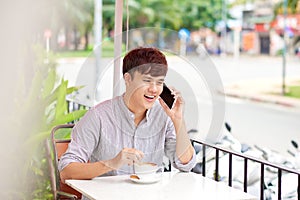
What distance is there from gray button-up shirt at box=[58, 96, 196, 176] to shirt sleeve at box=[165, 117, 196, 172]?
48 millimetres

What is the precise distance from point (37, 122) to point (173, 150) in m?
1.51

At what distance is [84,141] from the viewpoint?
Result: 89.3 inches

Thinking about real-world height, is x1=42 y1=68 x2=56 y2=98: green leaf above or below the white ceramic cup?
above

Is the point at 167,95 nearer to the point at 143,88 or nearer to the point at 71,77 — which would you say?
the point at 143,88

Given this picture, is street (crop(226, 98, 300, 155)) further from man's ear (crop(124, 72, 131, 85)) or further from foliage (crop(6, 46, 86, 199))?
man's ear (crop(124, 72, 131, 85))

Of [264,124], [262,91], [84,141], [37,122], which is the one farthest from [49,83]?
[262,91]

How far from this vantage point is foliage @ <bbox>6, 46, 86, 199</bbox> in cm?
354

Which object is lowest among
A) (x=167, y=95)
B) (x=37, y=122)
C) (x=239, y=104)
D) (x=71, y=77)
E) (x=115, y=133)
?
(x=239, y=104)

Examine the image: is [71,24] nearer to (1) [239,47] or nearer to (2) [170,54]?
(1) [239,47]

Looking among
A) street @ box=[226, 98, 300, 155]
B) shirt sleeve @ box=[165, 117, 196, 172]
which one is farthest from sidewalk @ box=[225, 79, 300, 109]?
shirt sleeve @ box=[165, 117, 196, 172]

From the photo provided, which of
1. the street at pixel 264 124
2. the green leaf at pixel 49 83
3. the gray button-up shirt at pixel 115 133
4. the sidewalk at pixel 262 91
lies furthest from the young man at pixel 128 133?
the sidewalk at pixel 262 91

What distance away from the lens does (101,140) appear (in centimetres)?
229

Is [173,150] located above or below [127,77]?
below

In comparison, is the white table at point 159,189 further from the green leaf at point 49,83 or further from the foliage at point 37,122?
the green leaf at point 49,83
